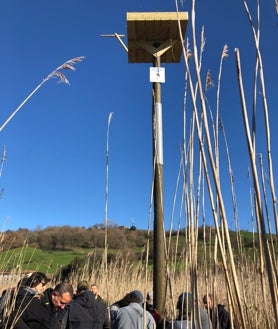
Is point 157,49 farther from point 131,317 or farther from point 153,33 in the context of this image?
point 131,317

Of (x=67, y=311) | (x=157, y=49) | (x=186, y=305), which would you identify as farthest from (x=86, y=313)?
(x=157, y=49)

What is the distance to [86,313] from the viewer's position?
3.02 m

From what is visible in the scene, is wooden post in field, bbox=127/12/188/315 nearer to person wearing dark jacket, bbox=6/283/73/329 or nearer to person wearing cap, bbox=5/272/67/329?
person wearing dark jacket, bbox=6/283/73/329

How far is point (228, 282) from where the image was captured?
852mm

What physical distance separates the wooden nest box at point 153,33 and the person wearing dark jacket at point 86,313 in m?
1.96

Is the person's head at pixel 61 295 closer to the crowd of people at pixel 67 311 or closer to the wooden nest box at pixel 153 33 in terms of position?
the crowd of people at pixel 67 311

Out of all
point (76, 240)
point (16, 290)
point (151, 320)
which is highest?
point (76, 240)

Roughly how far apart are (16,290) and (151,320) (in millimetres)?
922

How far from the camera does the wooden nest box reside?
3.06 meters

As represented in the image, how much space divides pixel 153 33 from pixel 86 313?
2.23m

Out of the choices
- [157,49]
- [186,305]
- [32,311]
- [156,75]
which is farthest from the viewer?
[157,49]

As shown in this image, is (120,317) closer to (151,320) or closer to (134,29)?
(151,320)

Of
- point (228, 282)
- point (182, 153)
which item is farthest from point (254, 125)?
point (182, 153)

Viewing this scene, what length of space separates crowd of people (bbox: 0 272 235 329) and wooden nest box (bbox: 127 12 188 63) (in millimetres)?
1835
